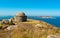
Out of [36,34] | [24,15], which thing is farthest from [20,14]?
[36,34]

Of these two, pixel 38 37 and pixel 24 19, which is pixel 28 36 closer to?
pixel 38 37

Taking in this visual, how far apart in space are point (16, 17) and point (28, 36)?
28320 millimetres

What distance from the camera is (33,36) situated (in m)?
9.27

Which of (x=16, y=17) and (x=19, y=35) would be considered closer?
(x=19, y=35)

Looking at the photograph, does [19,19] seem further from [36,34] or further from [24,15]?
[36,34]

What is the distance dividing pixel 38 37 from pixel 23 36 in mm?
871

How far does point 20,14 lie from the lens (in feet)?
121

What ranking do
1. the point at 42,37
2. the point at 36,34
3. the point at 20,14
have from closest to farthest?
the point at 42,37 → the point at 36,34 → the point at 20,14

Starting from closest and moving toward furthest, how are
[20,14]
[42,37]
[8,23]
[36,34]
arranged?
1. [42,37]
2. [36,34]
3. [8,23]
4. [20,14]

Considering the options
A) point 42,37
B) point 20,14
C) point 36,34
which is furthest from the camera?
point 20,14

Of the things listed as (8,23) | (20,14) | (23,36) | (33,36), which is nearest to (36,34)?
(33,36)

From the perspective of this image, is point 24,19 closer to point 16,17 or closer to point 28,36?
point 16,17

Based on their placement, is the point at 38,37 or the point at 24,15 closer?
the point at 38,37

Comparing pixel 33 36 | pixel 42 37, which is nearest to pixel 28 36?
pixel 33 36
